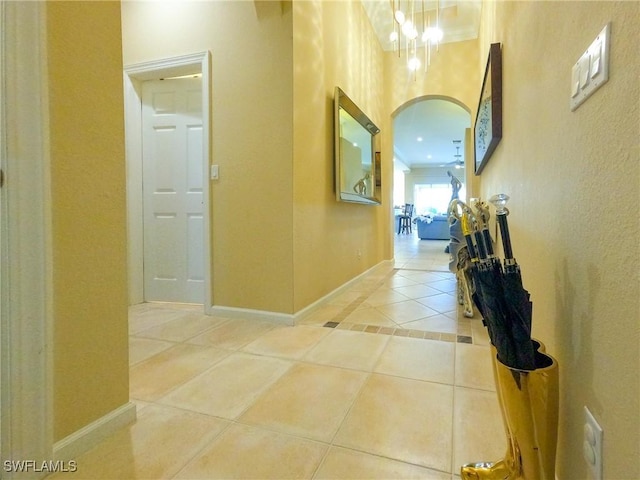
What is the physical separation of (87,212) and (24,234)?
0.19 m

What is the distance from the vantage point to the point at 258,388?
1467 mm

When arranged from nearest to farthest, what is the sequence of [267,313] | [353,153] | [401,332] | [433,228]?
1. [401,332]
2. [267,313]
3. [353,153]
4. [433,228]

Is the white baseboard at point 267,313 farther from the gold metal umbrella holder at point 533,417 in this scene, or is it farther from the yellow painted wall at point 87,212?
the gold metal umbrella holder at point 533,417

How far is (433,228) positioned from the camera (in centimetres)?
999

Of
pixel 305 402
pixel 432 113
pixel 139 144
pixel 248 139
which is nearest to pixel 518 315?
pixel 305 402

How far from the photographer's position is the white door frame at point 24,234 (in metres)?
0.87

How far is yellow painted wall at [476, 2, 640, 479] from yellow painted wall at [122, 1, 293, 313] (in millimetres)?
1507

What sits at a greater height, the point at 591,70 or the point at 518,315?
the point at 591,70

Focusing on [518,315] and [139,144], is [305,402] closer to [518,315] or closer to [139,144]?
[518,315]

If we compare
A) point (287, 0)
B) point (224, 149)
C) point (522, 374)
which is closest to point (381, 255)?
point (224, 149)

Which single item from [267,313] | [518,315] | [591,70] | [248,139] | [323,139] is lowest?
[267,313]

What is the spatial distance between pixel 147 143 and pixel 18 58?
2.21 meters

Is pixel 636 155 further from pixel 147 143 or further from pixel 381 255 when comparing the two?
pixel 381 255

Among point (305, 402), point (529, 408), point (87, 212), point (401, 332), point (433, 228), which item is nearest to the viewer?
point (529, 408)
